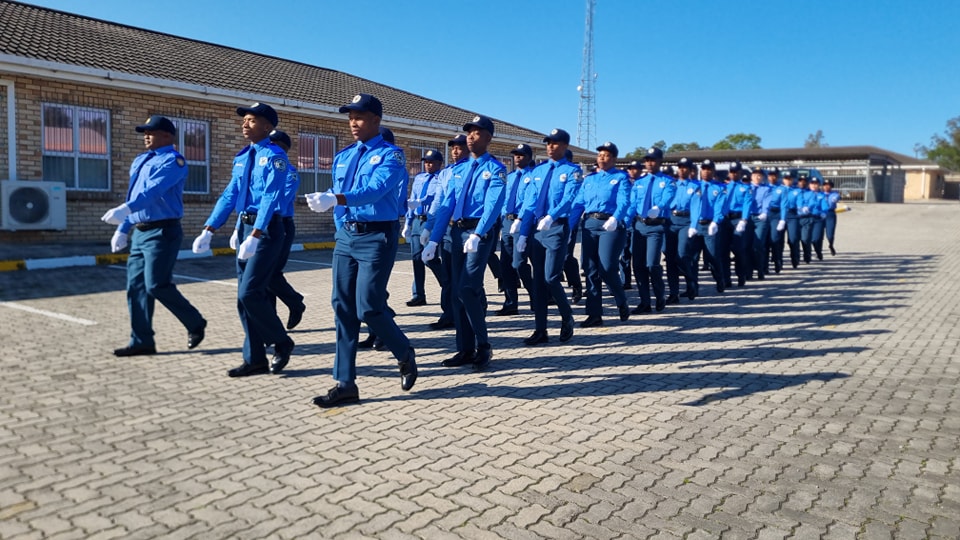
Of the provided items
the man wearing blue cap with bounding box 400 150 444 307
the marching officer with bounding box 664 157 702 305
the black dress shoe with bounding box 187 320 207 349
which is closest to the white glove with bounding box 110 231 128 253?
the black dress shoe with bounding box 187 320 207 349

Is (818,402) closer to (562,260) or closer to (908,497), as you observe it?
(908,497)

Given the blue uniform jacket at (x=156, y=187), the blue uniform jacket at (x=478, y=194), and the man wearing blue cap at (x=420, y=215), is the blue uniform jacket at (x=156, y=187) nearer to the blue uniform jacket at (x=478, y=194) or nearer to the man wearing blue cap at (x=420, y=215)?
the blue uniform jacket at (x=478, y=194)

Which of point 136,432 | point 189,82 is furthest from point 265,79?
point 136,432

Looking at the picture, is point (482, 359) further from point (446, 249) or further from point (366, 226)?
point (366, 226)

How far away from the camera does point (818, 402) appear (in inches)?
213

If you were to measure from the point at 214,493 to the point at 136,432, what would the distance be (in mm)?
1112

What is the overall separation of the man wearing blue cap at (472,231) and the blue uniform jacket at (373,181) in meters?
1.17

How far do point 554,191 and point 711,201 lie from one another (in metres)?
4.91

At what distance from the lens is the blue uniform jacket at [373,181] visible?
479cm

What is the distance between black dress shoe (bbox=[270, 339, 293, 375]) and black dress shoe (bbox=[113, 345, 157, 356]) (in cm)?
120

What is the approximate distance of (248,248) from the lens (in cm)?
532

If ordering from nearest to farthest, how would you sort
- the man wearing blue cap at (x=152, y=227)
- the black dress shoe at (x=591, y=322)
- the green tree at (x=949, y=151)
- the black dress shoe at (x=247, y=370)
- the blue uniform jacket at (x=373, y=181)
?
the blue uniform jacket at (x=373, y=181) → the black dress shoe at (x=247, y=370) → the man wearing blue cap at (x=152, y=227) → the black dress shoe at (x=591, y=322) → the green tree at (x=949, y=151)

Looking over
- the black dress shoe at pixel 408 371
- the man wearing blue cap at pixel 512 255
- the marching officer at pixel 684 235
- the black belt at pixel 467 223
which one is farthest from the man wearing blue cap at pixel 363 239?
the marching officer at pixel 684 235

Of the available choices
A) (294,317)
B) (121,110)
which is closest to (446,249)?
(294,317)
